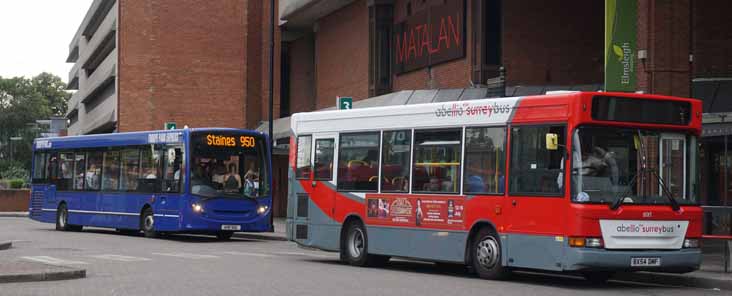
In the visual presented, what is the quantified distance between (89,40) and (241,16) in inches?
1383

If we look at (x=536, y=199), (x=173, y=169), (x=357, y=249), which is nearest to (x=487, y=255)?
(x=536, y=199)

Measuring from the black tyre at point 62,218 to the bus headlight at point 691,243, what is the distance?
23083 millimetres

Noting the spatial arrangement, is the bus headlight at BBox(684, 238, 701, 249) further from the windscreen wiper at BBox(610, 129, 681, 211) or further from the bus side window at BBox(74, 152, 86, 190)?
the bus side window at BBox(74, 152, 86, 190)

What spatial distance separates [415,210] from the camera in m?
18.8

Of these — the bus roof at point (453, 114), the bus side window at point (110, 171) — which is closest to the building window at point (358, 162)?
the bus roof at point (453, 114)

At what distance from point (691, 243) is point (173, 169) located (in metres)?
15.8

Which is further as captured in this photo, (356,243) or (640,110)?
(356,243)

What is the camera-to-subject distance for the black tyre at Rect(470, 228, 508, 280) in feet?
55.3

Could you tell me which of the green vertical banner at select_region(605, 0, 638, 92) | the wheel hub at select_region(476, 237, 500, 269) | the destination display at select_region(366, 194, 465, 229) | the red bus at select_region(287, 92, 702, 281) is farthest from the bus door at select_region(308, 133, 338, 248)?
the green vertical banner at select_region(605, 0, 638, 92)

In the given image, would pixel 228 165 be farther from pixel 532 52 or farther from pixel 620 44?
pixel 620 44

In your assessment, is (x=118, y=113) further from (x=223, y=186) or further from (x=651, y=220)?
(x=651, y=220)

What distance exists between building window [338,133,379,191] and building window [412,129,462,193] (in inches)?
46.2

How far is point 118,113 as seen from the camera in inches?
2137

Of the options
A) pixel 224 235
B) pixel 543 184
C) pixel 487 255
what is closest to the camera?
pixel 543 184
